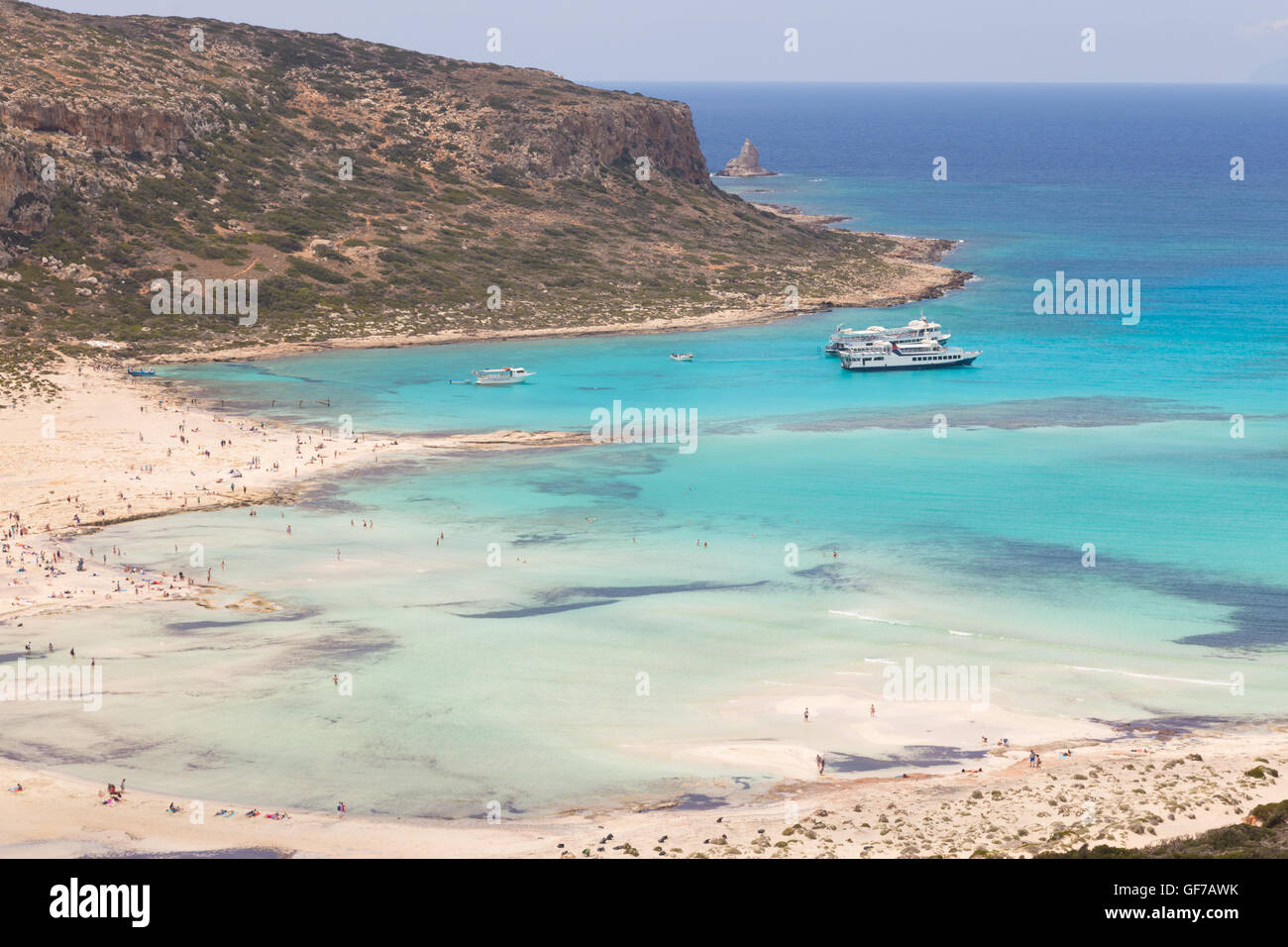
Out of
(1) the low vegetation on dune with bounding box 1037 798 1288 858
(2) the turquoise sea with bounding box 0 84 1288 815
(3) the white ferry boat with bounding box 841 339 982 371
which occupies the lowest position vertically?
(1) the low vegetation on dune with bounding box 1037 798 1288 858

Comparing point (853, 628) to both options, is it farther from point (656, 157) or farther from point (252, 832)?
point (656, 157)

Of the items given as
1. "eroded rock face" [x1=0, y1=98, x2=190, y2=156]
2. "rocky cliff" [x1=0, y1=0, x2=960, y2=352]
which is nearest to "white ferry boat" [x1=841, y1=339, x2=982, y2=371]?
"rocky cliff" [x1=0, y1=0, x2=960, y2=352]

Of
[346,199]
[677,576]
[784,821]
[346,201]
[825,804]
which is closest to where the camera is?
[784,821]

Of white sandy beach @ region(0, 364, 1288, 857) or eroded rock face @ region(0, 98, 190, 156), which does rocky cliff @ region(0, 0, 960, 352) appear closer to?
eroded rock face @ region(0, 98, 190, 156)

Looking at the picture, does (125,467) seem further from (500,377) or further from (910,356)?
(910,356)

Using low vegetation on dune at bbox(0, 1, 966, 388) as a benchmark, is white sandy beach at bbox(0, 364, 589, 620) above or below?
below

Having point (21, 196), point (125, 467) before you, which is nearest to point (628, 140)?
point (21, 196)
